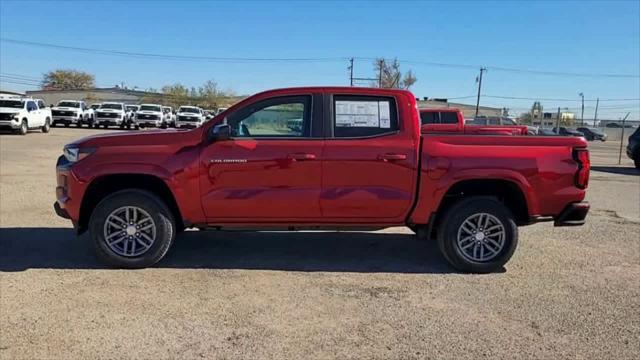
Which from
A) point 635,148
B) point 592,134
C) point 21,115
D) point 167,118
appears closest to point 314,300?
point 635,148

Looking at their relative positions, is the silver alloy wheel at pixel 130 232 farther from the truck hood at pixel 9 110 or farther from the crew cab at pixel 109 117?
the crew cab at pixel 109 117

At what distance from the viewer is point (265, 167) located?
17.8ft

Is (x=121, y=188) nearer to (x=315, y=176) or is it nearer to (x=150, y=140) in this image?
(x=150, y=140)

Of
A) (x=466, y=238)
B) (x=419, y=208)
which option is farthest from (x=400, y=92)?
(x=466, y=238)

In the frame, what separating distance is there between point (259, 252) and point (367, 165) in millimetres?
1723

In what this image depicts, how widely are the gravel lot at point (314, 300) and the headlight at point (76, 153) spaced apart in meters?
1.11

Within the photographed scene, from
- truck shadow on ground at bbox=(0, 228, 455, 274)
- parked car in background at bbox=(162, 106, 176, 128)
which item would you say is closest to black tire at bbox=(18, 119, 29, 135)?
parked car in background at bbox=(162, 106, 176, 128)

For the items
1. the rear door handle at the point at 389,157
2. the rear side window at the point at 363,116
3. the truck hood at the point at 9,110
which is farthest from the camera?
the truck hood at the point at 9,110

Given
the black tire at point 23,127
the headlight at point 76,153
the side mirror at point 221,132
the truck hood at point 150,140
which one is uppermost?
the side mirror at point 221,132

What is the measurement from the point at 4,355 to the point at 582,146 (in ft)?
17.7

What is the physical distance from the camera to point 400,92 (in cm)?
571

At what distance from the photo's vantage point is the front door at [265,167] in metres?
5.41

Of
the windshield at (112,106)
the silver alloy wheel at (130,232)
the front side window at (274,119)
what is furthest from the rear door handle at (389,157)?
the windshield at (112,106)

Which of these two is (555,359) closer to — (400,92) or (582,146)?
(582,146)
